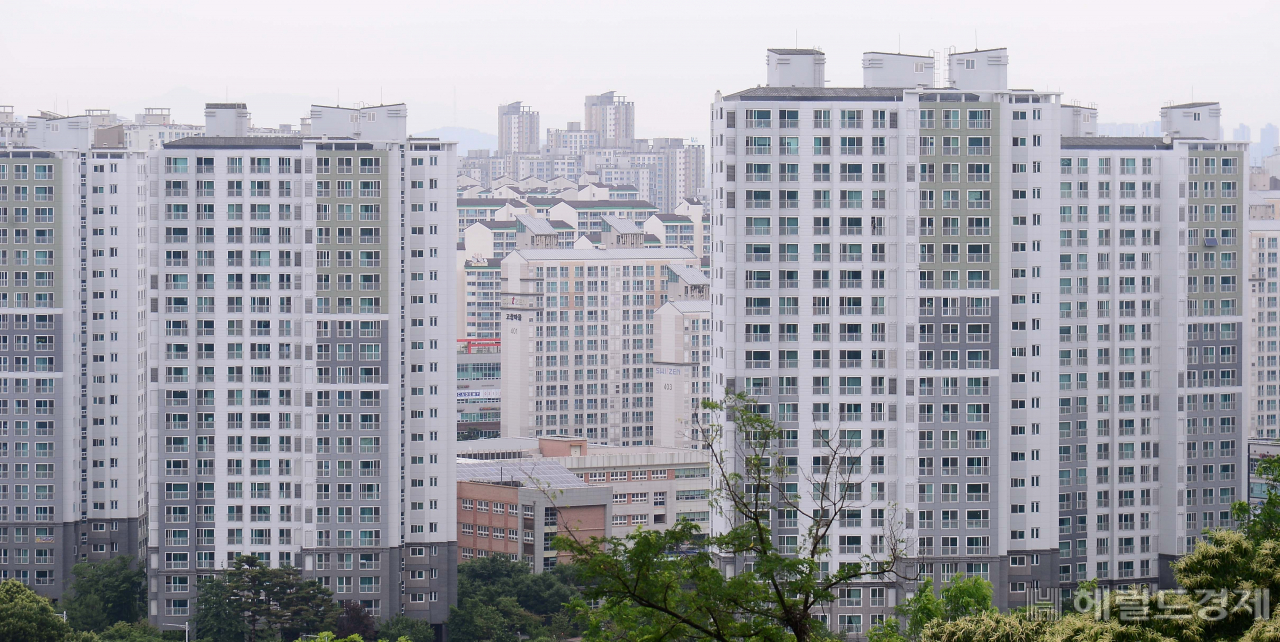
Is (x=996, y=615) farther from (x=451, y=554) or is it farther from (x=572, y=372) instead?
(x=572, y=372)

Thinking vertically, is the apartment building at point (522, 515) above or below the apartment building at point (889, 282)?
below

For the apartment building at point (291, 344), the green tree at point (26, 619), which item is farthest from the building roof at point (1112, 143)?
the green tree at point (26, 619)

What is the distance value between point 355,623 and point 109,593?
16.5m

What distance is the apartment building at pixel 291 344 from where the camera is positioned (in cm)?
9056

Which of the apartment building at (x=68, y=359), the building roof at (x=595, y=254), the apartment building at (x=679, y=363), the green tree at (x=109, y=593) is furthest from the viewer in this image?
the building roof at (x=595, y=254)

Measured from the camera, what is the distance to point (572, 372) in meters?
160

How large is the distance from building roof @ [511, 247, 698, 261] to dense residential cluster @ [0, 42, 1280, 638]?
5058 centimetres

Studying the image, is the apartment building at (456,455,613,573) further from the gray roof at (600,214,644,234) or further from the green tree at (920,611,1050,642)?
the gray roof at (600,214,644,234)

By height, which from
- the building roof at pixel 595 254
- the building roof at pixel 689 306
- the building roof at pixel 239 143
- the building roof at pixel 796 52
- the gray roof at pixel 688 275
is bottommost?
the building roof at pixel 689 306

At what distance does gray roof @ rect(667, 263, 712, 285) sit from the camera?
16300cm

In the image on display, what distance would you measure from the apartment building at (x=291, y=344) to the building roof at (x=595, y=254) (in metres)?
70.8

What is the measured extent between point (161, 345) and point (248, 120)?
14224mm

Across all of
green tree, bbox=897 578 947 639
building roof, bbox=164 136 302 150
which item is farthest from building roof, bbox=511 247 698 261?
green tree, bbox=897 578 947 639

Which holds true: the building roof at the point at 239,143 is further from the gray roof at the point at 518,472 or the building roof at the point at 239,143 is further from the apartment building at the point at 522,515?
the gray roof at the point at 518,472
